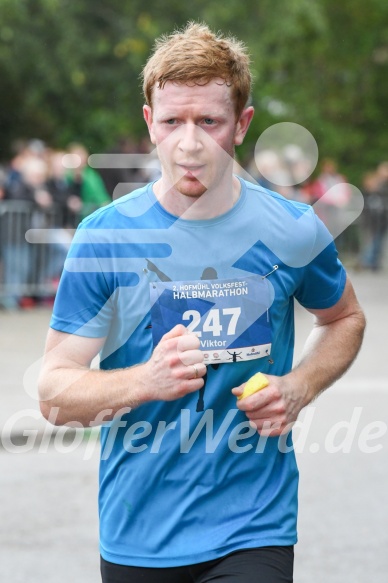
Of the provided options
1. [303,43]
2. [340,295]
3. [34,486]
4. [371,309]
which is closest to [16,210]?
[371,309]

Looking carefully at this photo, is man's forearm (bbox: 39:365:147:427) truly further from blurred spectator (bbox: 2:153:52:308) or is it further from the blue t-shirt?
blurred spectator (bbox: 2:153:52:308)

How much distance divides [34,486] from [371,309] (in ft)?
34.0

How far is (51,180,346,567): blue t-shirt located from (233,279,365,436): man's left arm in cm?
9

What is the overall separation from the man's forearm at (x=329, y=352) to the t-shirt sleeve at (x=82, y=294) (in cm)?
55

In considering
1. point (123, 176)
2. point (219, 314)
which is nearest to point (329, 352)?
point (219, 314)

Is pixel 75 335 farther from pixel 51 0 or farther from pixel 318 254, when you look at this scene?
pixel 51 0

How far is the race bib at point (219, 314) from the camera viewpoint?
314cm

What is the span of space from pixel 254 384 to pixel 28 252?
1248 centimetres

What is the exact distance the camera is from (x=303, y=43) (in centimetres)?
3850

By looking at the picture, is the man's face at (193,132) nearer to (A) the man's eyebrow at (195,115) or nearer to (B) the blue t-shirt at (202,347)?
(A) the man's eyebrow at (195,115)

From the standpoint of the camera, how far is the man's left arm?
122 inches

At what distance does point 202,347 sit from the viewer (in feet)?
10.3

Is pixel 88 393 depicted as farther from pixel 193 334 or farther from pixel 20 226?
pixel 20 226

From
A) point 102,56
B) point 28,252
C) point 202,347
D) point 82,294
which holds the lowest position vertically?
point 202,347
